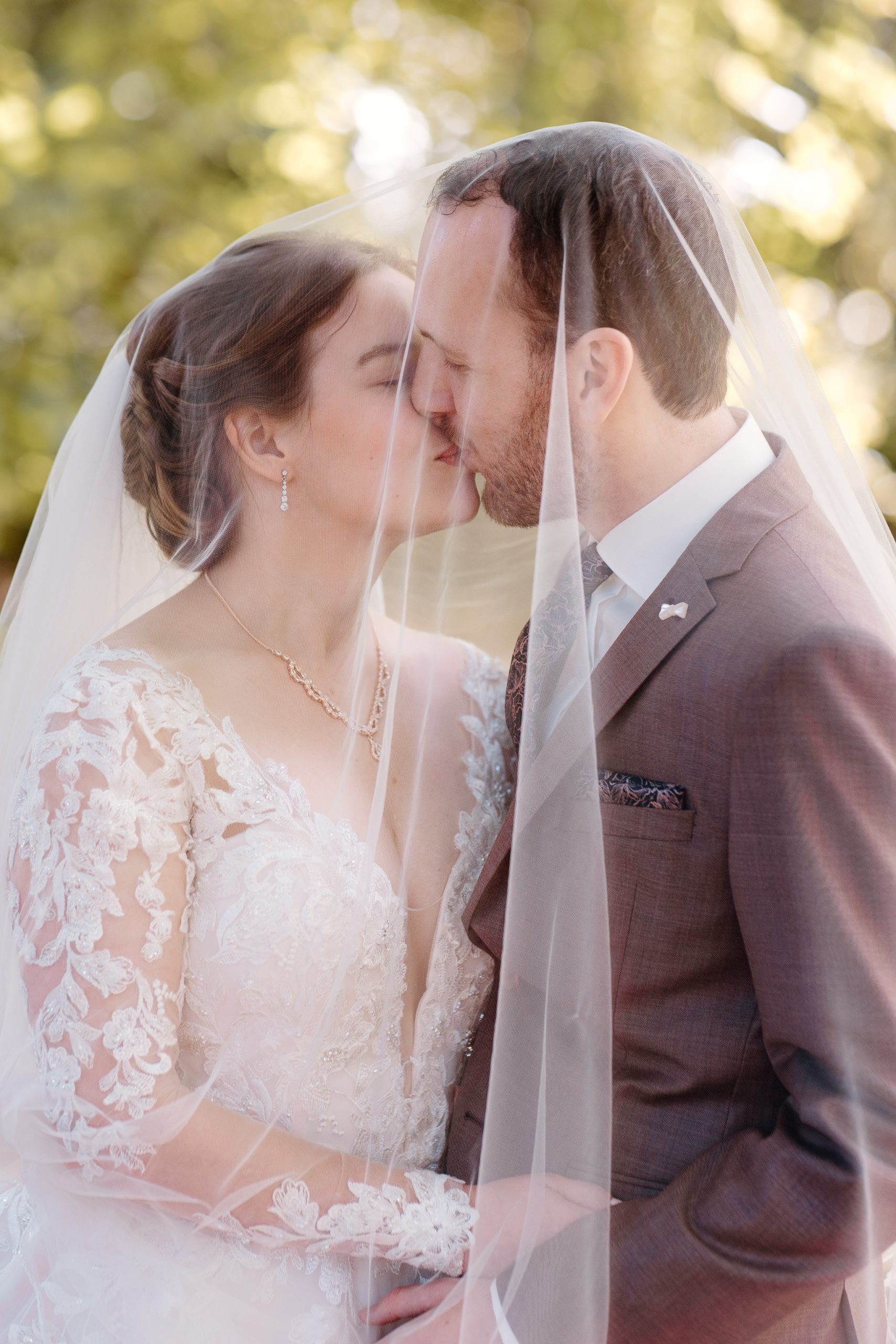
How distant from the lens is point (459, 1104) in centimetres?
186

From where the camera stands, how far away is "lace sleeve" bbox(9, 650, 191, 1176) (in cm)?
160

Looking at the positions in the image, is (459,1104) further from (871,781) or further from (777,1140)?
(871,781)

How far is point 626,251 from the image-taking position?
157 cm

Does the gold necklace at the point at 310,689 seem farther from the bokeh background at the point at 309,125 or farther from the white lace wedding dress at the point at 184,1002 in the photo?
the bokeh background at the point at 309,125

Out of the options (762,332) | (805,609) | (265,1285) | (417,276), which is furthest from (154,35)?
(265,1285)

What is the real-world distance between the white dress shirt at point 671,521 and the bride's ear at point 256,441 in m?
0.67

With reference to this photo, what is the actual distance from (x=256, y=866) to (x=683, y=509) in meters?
0.86

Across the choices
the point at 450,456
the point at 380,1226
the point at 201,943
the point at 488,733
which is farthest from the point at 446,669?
the point at 380,1226

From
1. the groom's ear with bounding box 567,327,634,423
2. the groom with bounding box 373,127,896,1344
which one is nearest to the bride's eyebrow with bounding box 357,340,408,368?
the groom with bounding box 373,127,896,1344

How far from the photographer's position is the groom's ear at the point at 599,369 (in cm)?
158

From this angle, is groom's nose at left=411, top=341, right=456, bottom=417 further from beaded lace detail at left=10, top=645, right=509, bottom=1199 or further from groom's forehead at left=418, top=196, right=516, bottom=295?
beaded lace detail at left=10, top=645, right=509, bottom=1199

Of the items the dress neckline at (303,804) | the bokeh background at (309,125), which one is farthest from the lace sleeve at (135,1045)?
the bokeh background at (309,125)

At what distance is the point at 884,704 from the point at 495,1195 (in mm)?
837

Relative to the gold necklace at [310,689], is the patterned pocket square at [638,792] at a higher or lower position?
lower
